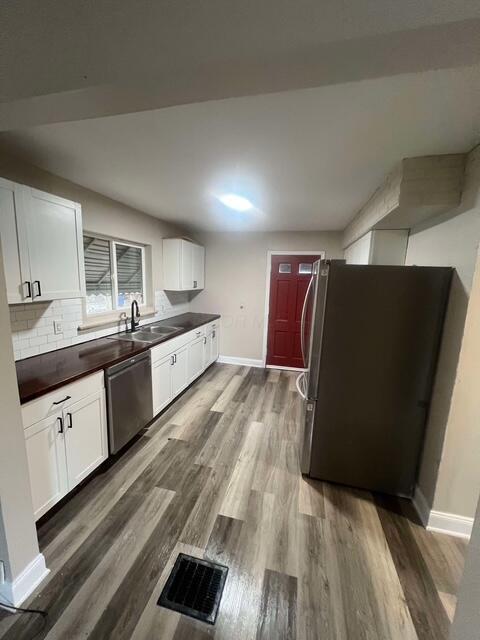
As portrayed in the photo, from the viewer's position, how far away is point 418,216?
197 cm

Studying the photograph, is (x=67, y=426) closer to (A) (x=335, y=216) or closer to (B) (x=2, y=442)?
(B) (x=2, y=442)

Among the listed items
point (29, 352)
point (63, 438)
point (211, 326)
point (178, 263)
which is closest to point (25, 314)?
point (29, 352)

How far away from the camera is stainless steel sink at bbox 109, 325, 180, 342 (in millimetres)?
2957

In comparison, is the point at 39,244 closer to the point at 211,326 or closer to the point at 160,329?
the point at 160,329

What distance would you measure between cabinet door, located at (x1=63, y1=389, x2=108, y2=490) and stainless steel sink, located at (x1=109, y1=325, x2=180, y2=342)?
960 millimetres

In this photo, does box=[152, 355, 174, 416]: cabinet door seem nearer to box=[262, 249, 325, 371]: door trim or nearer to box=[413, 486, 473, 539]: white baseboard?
box=[262, 249, 325, 371]: door trim

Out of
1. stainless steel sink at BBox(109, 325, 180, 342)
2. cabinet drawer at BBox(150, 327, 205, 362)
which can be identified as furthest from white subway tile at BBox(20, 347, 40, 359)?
cabinet drawer at BBox(150, 327, 205, 362)

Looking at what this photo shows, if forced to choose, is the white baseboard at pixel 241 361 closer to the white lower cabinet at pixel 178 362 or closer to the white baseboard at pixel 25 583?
the white lower cabinet at pixel 178 362

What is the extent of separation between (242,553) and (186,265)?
3.42m

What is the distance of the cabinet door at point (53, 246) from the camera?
1.73m

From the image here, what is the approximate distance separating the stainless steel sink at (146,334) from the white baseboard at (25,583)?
1801 mm

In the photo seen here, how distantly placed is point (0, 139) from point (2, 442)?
69.9 inches

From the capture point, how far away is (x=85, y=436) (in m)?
1.90

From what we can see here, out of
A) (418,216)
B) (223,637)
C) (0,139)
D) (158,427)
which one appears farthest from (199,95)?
(158,427)
